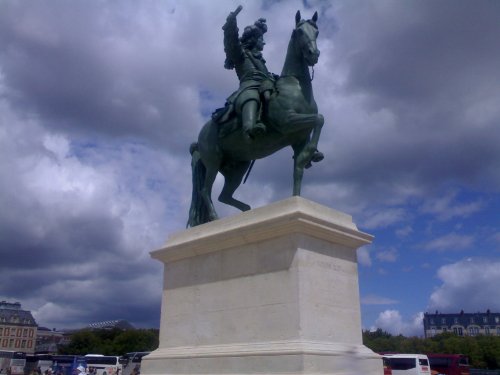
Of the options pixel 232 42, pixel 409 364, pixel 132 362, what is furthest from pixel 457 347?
pixel 232 42

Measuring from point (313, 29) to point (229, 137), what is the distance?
294cm

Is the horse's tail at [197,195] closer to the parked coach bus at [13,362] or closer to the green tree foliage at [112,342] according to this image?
the parked coach bus at [13,362]

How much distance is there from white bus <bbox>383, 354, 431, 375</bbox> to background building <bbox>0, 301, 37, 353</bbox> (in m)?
145

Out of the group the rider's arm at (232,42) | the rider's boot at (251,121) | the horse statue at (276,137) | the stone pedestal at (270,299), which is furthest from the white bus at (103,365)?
the rider's boot at (251,121)

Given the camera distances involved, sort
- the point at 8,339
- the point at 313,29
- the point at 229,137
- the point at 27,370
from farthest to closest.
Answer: the point at 8,339 < the point at 27,370 < the point at 229,137 < the point at 313,29

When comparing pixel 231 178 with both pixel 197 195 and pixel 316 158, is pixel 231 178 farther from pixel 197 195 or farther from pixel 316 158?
pixel 316 158

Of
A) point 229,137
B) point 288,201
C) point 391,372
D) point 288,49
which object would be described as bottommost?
point 391,372

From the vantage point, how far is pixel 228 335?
31.0ft

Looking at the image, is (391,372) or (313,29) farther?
(391,372)

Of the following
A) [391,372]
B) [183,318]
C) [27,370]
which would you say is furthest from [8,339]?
[183,318]

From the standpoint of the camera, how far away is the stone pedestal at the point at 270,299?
851 centimetres

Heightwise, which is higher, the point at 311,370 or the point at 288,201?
the point at 288,201

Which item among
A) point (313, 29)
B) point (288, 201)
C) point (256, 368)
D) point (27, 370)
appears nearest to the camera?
point (256, 368)

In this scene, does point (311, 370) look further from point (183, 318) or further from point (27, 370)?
point (27, 370)
